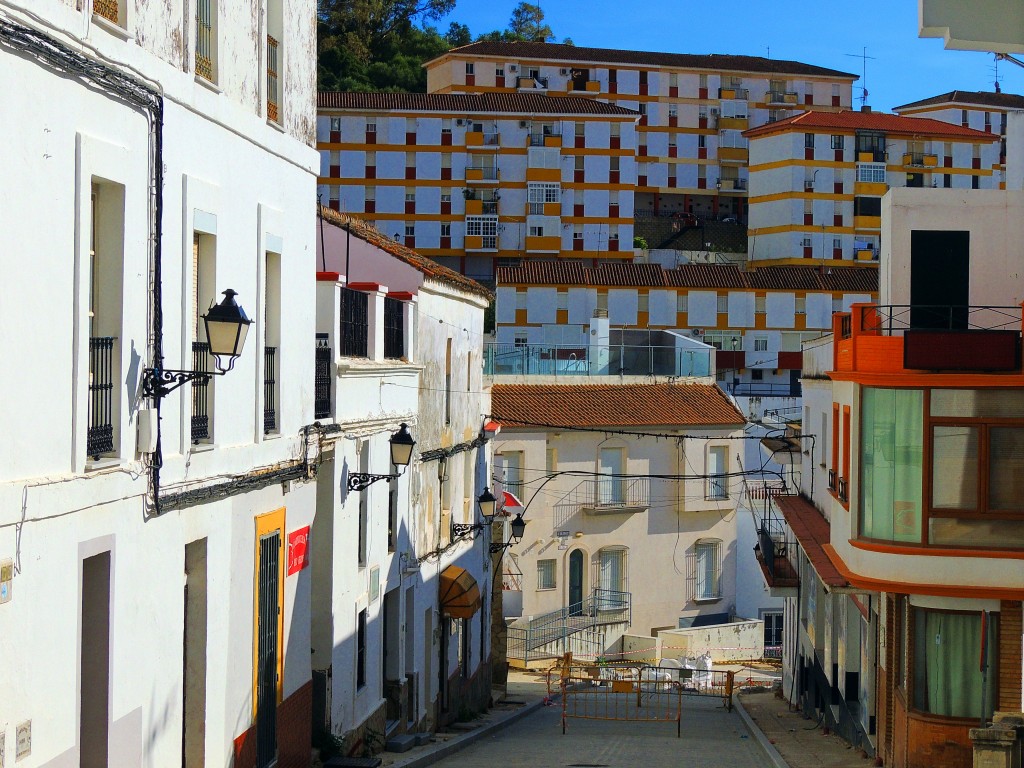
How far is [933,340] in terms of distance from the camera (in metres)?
16.4

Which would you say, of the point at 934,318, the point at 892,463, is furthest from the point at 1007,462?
the point at 934,318

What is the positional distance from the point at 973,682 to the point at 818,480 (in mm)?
10450

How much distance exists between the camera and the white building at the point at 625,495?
135 ft

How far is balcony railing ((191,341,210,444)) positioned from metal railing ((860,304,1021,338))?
9.75 metres

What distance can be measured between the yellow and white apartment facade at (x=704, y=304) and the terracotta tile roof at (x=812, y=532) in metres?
38.5

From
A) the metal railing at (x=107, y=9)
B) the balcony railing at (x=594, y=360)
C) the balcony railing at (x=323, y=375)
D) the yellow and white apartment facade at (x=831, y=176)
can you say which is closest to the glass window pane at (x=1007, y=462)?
the balcony railing at (x=323, y=375)

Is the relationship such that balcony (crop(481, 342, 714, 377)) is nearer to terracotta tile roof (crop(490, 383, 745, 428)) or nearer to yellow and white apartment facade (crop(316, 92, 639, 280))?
terracotta tile roof (crop(490, 383, 745, 428))

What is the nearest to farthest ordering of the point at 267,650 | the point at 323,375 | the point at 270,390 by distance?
the point at 267,650, the point at 270,390, the point at 323,375

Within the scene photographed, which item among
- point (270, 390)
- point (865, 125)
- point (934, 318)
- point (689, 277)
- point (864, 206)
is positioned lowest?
point (270, 390)

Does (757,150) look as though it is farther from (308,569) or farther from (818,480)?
(308,569)

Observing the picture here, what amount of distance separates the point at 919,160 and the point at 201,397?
7611 cm

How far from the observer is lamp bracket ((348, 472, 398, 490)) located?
1711cm

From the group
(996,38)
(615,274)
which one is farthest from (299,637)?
(615,274)

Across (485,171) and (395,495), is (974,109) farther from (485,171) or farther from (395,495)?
(395,495)
